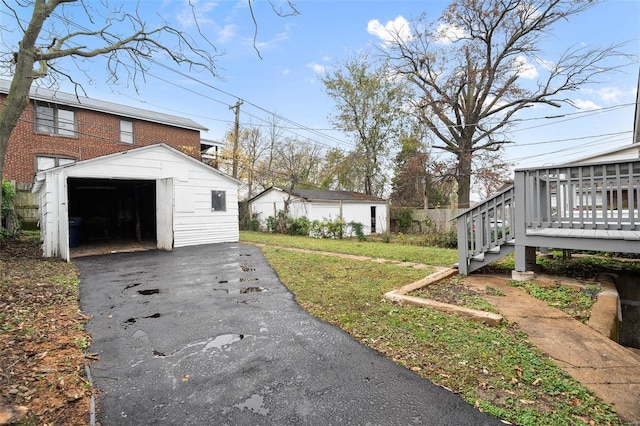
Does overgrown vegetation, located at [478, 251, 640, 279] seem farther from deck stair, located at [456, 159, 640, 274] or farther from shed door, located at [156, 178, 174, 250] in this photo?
shed door, located at [156, 178, 174, 250]

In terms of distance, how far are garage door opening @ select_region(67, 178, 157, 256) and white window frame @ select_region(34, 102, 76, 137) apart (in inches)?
131

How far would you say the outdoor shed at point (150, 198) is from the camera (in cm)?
842

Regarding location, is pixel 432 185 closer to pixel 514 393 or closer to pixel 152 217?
pixel 152 217

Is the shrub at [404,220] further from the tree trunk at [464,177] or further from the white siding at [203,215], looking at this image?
the white siding at [203,215]

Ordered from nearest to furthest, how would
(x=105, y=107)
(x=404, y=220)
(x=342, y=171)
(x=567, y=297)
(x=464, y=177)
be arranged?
1. (x=567, y=297)
2. (x=105, y=107)
3. (x=464, y=177)
4. (x=404, y=220)
5. (x=342, y=171)

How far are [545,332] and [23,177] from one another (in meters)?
20.7

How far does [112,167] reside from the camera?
31.6ft

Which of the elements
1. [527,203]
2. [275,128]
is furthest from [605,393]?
[275,128]

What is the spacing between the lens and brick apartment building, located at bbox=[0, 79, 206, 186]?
1503 centimetres

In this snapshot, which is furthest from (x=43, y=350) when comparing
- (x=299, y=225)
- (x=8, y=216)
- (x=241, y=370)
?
(x=299, y=225)

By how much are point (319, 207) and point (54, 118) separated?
1456 cm

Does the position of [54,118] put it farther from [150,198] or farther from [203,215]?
[203,215]

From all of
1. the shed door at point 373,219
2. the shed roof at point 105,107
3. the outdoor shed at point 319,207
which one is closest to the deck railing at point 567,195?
the outdoor shed at point 319,207

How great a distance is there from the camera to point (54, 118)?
52.7 ft
